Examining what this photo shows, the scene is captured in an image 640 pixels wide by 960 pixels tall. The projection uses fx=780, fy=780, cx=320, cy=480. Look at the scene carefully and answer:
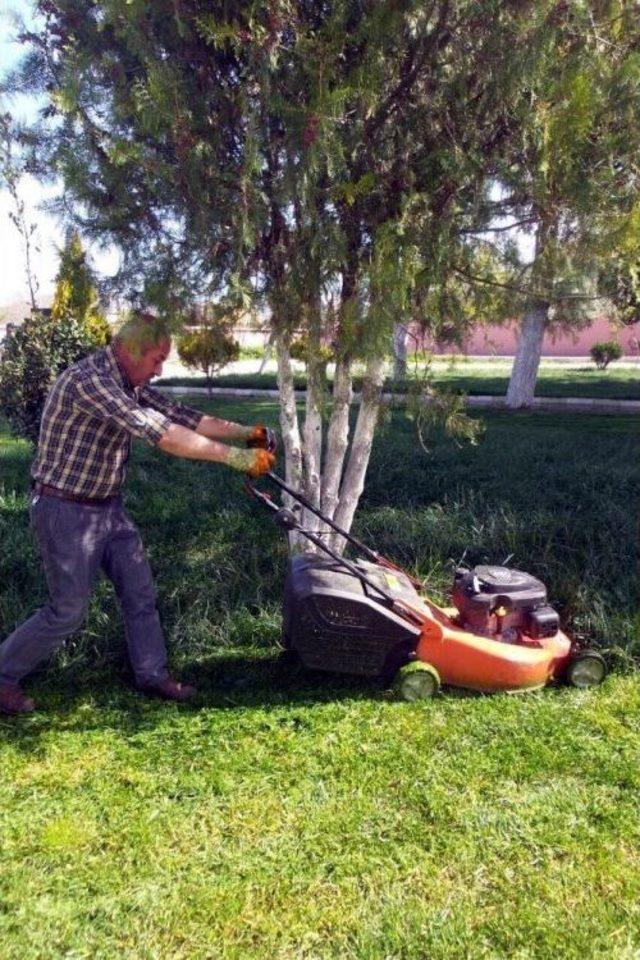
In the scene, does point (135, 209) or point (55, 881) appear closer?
point (55, 881)

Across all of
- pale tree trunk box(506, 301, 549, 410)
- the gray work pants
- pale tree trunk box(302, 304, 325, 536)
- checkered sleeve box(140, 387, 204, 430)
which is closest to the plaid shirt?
the gray work pants

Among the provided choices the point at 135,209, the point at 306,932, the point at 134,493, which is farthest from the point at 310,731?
the point at 134,493

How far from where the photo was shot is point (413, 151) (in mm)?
3350

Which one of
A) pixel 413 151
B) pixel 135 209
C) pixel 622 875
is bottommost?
pixel 622 875

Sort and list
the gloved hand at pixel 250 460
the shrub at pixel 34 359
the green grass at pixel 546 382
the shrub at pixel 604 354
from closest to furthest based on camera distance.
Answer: the gloved hand at pixel 250 460
the shrub at pixel 34 359
the green grass at pixel 546 382
the shrub at pixel 604 354

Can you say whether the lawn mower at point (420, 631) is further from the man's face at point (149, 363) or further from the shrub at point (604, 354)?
the shrub at point (604, 354)

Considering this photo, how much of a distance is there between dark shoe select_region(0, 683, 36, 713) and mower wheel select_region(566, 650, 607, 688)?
235cm

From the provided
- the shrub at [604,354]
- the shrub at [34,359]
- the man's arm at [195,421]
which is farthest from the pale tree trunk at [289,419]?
the shrub at [604,354]

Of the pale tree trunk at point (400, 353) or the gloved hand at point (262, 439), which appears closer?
the gloved hand at point (262, 439)

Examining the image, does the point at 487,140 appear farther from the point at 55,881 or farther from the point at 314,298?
the point at 55,881

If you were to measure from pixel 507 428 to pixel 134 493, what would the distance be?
5.87 m

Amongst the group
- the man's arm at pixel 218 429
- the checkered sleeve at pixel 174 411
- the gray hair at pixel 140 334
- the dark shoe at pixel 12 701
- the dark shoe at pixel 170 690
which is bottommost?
the dark shoe at pixel 170 690

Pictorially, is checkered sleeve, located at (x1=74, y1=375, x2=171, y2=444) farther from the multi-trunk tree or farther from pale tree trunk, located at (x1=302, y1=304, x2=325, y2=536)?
pale tree trunk, located at (x1=302, y1=304, x2=325, y2=536)

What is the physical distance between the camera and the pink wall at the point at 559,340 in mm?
3865
